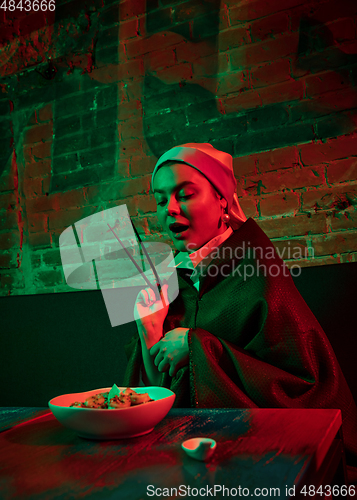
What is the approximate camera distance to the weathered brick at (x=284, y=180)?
5.42 feet

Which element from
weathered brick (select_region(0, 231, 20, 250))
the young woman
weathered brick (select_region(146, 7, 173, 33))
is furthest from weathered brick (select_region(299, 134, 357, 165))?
weathered brick (select_region(0, 231, 20, 250))

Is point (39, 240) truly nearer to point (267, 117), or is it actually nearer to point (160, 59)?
point (160, 59)

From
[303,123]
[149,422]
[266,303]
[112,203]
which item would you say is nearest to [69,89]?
[112,203]

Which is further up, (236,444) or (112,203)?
(112,203)

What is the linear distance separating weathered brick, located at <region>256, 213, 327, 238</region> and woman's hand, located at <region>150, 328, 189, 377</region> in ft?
Result: 2.46

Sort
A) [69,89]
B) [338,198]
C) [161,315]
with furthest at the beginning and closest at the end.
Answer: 1. [69,89]
2. [338,198]
3. [161,315]

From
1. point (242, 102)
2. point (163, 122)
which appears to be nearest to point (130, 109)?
point (163, 122)

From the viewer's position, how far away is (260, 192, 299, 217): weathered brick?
5.53 feet

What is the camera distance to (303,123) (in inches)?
66.2

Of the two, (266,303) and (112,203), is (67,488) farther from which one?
(112,203)

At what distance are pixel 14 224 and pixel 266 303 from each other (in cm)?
167

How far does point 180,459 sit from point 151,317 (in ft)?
2.23

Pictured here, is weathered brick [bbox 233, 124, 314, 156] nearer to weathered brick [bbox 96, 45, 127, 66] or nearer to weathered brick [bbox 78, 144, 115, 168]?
weathered brick [bbox 78, 144, 115, 168]

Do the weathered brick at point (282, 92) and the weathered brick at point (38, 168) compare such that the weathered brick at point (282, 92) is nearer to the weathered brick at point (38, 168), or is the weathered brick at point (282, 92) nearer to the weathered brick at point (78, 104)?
the weathered brick at point (78, 104)
